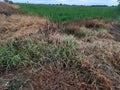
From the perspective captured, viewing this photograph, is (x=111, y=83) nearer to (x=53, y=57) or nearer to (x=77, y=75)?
(x=77, y=75)

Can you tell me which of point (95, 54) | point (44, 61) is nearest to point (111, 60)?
point (95, 54)

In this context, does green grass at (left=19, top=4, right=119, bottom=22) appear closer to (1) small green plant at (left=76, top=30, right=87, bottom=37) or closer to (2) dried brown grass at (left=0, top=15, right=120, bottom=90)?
(1) small green plant at (left=76, top=30, right=87, bottom=37)

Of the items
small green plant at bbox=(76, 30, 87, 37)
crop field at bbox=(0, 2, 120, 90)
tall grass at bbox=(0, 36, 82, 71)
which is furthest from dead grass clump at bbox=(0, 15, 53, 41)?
tall grass at bbox=(0, 36, 82, 71)

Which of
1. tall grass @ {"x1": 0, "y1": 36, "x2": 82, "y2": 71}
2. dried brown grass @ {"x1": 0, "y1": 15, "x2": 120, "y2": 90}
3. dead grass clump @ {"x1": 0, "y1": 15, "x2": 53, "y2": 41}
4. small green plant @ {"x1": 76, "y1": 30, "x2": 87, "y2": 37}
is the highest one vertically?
tall grass @ {"x1": 0, "y1": 36, "x2": 82, "y2": 71}

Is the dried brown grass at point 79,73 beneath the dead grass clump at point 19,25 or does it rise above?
above

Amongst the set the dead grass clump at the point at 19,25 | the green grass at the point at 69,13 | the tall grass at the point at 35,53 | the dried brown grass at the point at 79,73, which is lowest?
the green grass at the point at 69,13

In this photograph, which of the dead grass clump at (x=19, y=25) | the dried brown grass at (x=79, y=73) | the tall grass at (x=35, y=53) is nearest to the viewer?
the dried brown grass at (x=79, y=73)

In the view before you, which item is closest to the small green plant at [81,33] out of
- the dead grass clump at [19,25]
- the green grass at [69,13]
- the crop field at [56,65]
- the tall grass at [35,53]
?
the dead grass clump at [19,25]

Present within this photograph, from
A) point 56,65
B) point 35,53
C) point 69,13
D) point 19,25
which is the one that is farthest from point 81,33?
point 69,13

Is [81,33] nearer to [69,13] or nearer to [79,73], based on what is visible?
[79,73]

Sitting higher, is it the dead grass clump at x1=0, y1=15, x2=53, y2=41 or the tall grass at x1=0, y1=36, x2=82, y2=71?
the tall grass at x1=0, y1=36, x2=82, y2=71

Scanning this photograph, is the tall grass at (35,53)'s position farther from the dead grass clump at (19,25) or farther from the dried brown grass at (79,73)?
the dead grass clump at (19,25)

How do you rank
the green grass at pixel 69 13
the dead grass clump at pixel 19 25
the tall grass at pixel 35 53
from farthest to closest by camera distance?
Result: the green grass at pixel 69 13, the dead grass clump at pixel 19 25, the tall grass at pixel 35 53

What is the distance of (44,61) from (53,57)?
19 centimetres
